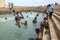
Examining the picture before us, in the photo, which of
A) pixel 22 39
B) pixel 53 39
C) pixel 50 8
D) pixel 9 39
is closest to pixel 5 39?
pixel 9 39

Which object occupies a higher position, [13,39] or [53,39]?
[53,39]

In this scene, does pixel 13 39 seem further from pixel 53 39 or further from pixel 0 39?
pixel 53 39

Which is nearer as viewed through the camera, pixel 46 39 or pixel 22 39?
pixel 46 39

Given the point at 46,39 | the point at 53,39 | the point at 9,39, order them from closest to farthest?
the point at 53,39, the point at 46,39, the point at 9,39

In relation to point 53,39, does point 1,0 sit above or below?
below

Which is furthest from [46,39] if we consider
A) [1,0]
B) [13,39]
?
[1,0]

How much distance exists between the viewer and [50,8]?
733 inches

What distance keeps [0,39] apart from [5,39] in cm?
43

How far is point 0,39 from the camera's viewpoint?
18.4 metres

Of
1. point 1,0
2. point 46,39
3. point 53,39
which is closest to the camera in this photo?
point 53,39

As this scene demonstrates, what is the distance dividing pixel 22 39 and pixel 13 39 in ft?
2.66

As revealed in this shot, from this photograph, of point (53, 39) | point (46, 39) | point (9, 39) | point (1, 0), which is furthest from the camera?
point (1, 0)

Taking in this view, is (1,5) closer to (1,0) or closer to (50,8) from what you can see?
(1,0)

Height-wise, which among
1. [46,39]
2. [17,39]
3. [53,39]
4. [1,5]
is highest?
[53,39]
